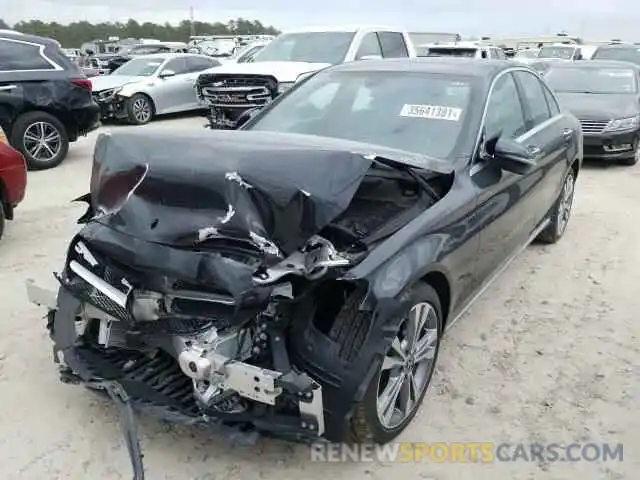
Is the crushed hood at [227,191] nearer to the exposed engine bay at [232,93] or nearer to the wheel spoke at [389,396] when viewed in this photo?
the wheel spoke at [389,396]

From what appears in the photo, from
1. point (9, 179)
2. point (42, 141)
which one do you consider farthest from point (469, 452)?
point (42, 141)

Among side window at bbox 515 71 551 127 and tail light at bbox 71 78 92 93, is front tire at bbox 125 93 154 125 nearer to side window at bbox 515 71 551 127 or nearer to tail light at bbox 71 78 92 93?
tail light at bbox 71 78 92 93

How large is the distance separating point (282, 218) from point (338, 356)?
615 mm

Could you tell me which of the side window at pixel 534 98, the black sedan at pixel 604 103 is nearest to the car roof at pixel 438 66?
the side window at pixel 534 98

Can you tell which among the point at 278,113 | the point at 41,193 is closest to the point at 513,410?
the point at 278,113

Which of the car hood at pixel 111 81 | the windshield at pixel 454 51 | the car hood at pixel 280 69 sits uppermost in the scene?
the car hood at pixel 280 69

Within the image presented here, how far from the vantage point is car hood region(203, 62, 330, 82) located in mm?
10102

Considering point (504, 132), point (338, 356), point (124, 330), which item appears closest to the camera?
point (338, 356)

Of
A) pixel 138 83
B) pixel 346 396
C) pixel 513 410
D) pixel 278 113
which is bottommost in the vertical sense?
pixel 138 83

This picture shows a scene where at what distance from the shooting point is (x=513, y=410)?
3191 millimetres

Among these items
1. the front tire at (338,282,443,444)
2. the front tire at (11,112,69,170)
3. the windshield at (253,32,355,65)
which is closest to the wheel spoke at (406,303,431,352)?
the front tire at (338,282,443,444)

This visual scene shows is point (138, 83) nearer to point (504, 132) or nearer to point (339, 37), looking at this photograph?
point (339, 37)

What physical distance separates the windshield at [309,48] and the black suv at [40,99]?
3.45 meters

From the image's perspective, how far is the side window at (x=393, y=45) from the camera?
11148 mm
